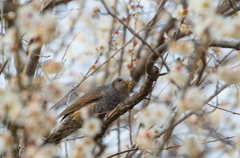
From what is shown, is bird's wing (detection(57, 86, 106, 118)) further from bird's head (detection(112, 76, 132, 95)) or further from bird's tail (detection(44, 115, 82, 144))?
bird's head (detection(112, 76, 132, 95))

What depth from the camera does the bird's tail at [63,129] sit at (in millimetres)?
3935

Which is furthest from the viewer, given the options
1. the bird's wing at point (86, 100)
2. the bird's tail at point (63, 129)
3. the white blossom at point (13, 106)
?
the bird's wing at point (86, 100)

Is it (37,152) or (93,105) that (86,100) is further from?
(37,152)

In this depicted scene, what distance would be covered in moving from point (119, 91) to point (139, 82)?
236 centimetres

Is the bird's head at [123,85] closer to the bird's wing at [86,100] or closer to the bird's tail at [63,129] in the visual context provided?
the bird's wing at [86,100]

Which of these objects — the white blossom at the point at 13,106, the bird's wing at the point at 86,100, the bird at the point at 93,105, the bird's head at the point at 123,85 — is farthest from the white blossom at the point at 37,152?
the bird's head at the point at 123,85

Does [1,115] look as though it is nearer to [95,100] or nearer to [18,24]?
[18,24]

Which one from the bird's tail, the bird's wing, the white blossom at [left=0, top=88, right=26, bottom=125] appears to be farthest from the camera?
the bird's wing

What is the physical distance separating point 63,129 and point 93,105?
2.03 feet

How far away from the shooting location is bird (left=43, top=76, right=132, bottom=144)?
13.1 ft

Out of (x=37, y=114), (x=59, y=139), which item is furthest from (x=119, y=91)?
(x=37, y=114)

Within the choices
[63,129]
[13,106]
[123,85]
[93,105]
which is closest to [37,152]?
[13,106]

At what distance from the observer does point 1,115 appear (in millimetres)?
1972

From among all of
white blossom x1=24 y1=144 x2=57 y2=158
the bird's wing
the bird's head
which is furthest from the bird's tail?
white blossom x1=24 y1=144 x2=57 y2=158
